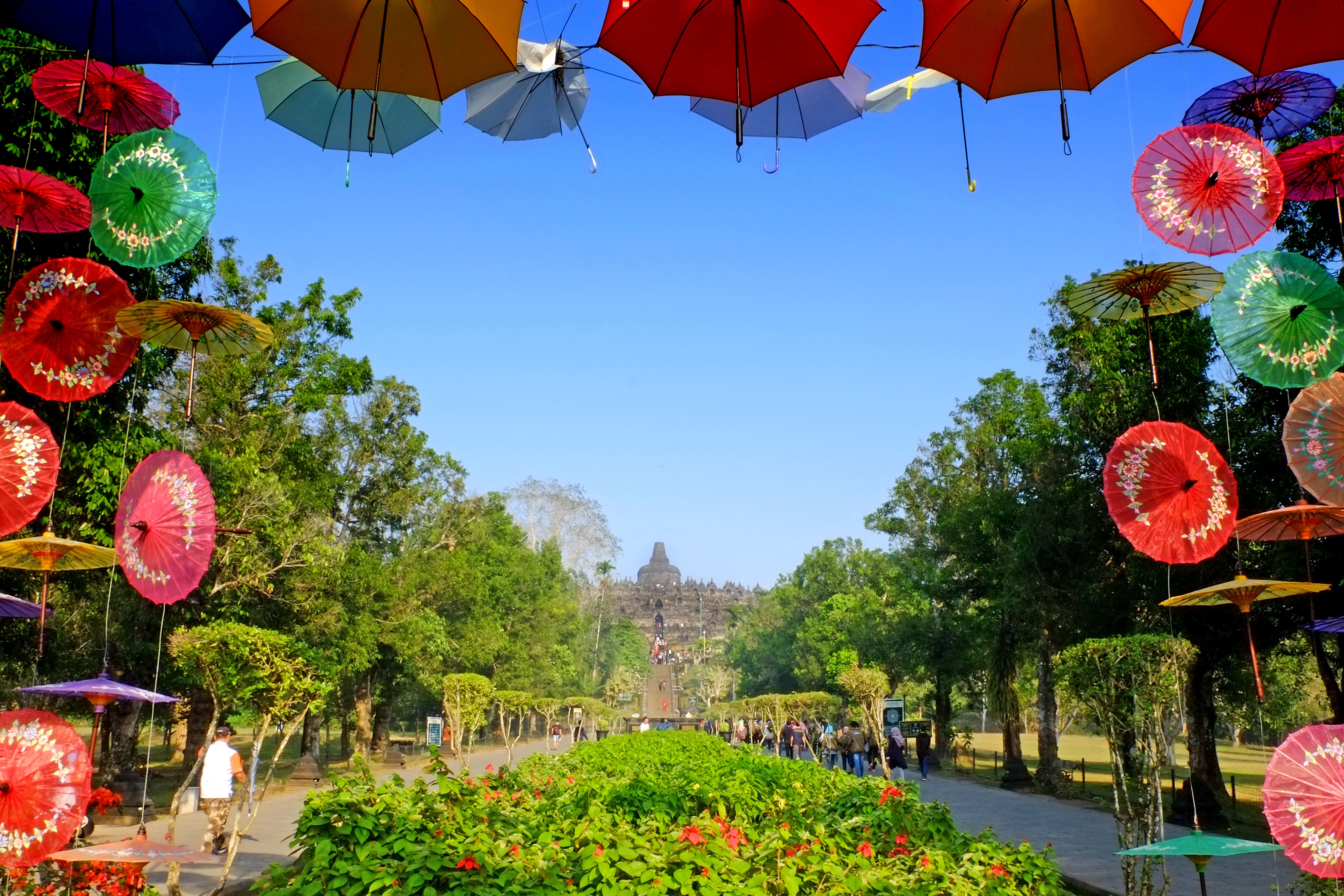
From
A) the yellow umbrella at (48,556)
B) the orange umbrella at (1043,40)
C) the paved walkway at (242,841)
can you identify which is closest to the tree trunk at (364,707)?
the paved walkway at (242,841)

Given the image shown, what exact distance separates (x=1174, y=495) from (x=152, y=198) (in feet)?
23.3

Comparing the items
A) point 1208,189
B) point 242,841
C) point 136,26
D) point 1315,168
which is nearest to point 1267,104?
point 1315,168

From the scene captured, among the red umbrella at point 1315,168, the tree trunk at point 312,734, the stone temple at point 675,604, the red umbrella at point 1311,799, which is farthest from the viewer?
the stone temple at point 675,604

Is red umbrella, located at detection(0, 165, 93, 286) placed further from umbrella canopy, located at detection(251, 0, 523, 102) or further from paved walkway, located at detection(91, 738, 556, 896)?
paved walkway, located at detection(91, 738, 556, 896)

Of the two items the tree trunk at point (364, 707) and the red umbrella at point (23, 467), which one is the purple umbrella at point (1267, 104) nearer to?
the red umbrella at point (23, 467)

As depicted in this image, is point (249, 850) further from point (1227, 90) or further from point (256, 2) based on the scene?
point (1227, 90)

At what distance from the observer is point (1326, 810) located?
5.41 m

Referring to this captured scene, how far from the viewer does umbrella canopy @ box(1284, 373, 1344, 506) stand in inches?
248

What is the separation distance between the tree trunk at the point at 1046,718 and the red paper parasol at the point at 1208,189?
14007 millimetres

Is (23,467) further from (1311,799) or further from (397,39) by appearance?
(1311,799)

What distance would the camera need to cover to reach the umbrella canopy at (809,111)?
277 inches

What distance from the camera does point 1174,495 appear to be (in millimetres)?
6633

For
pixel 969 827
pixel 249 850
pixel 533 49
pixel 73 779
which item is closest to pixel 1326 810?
pixel 533 49

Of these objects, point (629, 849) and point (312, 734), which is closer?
point (629, 849)
